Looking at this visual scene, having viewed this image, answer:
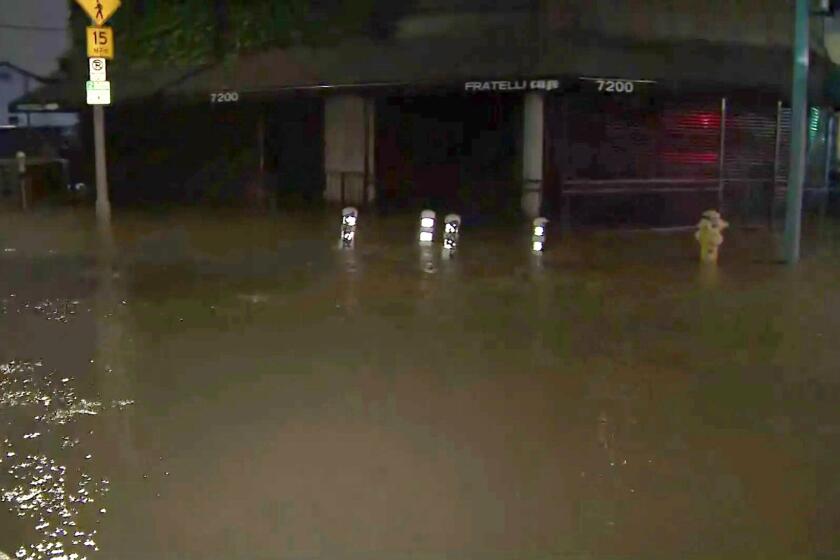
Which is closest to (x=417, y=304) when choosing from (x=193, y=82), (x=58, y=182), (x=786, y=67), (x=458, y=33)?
(x=458, y=33)

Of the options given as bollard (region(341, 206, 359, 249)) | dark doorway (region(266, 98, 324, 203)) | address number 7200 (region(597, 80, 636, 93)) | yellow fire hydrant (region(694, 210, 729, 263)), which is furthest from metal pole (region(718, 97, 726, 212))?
dark doorway (region(266, 98, 324, 203))

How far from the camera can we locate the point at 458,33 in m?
19.2

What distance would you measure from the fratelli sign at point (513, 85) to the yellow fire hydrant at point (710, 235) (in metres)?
4.29

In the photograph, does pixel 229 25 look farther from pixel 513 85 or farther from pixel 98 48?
pixel 513 85

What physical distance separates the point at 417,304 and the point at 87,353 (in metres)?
3.39

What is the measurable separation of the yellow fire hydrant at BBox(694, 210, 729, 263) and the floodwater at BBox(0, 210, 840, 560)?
2.22 feet

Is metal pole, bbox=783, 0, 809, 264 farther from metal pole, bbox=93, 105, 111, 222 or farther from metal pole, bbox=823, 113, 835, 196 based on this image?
metal pole, bbox=823, 113, 835, 196

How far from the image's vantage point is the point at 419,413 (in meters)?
6.78

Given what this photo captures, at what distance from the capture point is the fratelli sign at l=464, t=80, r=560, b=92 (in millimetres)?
17016

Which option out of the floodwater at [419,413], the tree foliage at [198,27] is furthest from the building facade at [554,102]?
the floodwater at [419,413]

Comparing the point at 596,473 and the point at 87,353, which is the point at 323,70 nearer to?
the point at 87,353

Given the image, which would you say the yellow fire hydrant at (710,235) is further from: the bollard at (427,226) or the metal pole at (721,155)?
the metal pole at (721,155)

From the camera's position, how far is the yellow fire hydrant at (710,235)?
13562 millimetres

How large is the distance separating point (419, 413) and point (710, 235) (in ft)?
25.9
